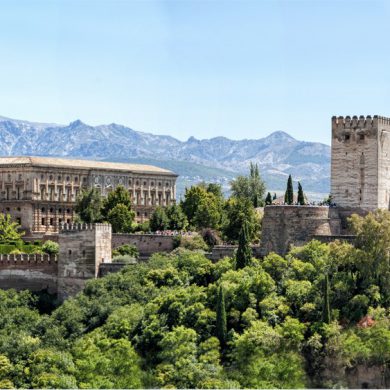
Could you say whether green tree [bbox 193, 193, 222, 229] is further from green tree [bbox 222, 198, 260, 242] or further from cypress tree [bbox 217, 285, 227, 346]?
cypress tree [bbox 217, 285, 227, 346]

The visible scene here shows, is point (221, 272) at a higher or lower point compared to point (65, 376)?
higher

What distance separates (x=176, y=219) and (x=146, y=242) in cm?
1255

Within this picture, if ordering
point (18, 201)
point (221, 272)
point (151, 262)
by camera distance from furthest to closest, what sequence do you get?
point (18, 201)
point (151, 262)
point (221, 272)

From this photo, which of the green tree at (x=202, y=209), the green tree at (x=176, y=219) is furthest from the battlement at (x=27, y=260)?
the green tree at (x=202, y=209)

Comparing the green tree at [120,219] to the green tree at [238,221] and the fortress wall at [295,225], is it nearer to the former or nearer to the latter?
the green tree at [238,221]

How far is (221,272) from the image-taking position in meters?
69.4

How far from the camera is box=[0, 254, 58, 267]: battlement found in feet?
254

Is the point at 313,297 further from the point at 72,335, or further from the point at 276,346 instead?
the point at 72,335

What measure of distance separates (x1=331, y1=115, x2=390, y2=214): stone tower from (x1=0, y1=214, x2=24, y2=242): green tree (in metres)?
34.2

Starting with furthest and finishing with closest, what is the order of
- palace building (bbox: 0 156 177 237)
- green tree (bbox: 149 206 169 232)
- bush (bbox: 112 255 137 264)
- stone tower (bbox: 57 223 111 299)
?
palace building (bbox: 0 156 177 237) → green tree (bbox: 149 206 169 232) → bush (bbox: 112 255 137 264) → stone tower (bbox: 57 223 111 299)

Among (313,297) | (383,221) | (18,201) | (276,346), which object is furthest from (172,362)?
(18,201)

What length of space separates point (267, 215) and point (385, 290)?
38.9ft

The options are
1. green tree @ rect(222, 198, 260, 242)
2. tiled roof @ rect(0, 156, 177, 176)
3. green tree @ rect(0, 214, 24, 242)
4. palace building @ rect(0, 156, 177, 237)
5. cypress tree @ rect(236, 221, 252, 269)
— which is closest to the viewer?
cypress tree @ rect(236, 221, 252, 269)

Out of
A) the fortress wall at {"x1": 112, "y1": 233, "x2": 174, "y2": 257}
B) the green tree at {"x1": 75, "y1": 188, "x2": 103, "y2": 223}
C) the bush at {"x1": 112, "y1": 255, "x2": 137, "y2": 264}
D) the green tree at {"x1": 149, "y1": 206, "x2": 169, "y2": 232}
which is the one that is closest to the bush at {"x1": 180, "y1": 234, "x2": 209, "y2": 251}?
the fortress wall at {"x1": 112, "y1": 233, "x2": 174, "y2": 257}
